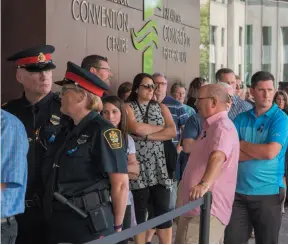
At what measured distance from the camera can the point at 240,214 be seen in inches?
235

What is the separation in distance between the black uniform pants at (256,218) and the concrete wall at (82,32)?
7.77 ft

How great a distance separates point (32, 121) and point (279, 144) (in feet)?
6.75

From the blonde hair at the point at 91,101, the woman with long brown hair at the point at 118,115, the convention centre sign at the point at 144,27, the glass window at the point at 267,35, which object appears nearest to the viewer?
the blonde hair at the point at 91,101

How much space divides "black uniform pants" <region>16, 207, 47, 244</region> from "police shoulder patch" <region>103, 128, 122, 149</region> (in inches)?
28.9

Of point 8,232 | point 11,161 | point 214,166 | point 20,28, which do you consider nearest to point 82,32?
point 20,28

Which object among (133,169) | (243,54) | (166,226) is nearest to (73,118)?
(133,169)

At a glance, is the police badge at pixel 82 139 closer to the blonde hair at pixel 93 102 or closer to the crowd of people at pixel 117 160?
the crowd of people at pixel 117 160

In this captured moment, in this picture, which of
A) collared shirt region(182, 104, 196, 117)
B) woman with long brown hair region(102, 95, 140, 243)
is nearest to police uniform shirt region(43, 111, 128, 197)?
woman with long brown hair region(102, 95, 140, 243)

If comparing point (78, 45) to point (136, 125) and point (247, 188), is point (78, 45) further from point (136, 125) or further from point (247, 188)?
point (247, 188)

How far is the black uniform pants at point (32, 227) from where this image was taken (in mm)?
4656

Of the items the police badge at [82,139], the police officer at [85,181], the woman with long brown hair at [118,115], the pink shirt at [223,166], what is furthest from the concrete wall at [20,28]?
the police badge at [82,139]

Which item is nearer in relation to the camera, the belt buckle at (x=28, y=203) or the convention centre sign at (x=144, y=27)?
the belt buckle at (x=28, y=203)

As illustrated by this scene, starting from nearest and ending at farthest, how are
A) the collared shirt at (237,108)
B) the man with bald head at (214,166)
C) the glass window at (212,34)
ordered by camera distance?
the man with bald head at (214,166)
the collared shirt at (237,108)
the glass window at (212,34)

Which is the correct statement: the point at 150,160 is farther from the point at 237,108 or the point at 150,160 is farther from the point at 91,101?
the point at 91,101
